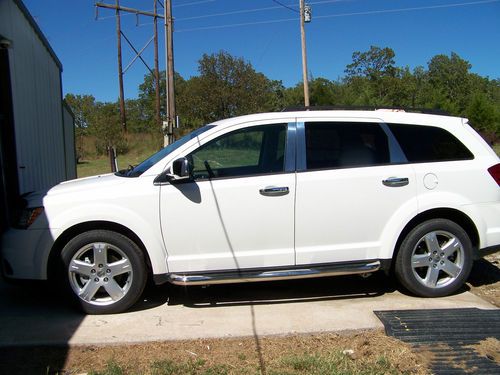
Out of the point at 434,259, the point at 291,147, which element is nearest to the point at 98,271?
the point at 291,147

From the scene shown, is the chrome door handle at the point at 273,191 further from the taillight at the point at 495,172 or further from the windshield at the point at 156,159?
the taillight at the point at 495,172

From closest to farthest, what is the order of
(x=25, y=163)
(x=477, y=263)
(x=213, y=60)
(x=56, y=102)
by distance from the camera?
(x=477, y=263), (x=25, y=163), (x=56, y=102), (x=213, y=60)

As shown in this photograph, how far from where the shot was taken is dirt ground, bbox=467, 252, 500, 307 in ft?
17.8

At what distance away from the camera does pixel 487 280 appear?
5.95 m

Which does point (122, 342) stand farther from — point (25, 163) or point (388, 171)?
point (25, 163)

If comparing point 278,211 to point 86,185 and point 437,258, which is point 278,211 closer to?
point 437,258

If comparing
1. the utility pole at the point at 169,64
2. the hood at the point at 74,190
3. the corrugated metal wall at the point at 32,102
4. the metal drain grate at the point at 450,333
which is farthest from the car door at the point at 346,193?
the utility pole at the point at 169,64

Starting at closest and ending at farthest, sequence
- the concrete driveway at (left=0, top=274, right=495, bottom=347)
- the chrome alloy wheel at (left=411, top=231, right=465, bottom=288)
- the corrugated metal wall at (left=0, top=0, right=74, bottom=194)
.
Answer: the concrete driveway at (left=0, top=274, right=495, bottom=347), the chrome alloy wheel at (left=411, top=231, right=465, bottom=288), the corrugated metal wall at (left=0, top=0, right=74, bottom=194)

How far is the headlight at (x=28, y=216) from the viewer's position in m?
4.67

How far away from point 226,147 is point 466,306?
279 cm

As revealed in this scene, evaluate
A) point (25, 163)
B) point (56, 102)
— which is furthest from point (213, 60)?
point (25, 163)

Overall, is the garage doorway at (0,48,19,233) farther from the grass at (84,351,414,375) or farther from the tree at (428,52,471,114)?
the tree at (428,52,471,114)

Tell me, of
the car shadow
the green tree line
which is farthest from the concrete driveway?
the green tree line

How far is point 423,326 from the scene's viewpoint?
4.39 metres
